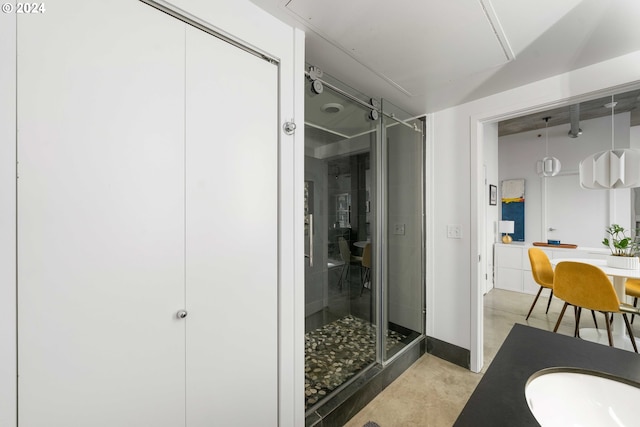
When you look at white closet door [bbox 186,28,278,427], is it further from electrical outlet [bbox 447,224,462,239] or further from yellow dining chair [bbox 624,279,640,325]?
yellow dining chair [bbox 624,279,640,325]

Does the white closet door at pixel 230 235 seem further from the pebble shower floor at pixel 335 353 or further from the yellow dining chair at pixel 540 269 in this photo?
the yellow dining chair at pixel 540 269

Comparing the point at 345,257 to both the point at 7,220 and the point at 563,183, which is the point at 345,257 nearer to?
the point at 7,220

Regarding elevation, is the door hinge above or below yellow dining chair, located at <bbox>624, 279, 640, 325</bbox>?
above

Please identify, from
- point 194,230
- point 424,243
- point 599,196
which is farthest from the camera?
point 599,196

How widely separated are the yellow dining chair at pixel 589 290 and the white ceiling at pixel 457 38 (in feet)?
6.32

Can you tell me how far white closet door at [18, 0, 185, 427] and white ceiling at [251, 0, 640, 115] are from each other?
0.70 m

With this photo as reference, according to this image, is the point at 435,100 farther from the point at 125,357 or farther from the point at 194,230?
the point at 125,357

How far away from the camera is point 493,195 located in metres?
4.75

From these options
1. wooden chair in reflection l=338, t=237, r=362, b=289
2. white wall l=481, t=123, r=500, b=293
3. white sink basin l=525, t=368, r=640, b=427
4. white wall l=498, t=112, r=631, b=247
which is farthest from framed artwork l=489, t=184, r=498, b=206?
white sink basin l=525, t=368, r=640, b=427

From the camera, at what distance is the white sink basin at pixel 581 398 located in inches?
24.8

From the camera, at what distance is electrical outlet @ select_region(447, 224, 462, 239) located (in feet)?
7.91

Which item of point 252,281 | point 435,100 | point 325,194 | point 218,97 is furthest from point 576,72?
point 252,281

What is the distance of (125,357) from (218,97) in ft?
3.42

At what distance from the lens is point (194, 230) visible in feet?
3.49
